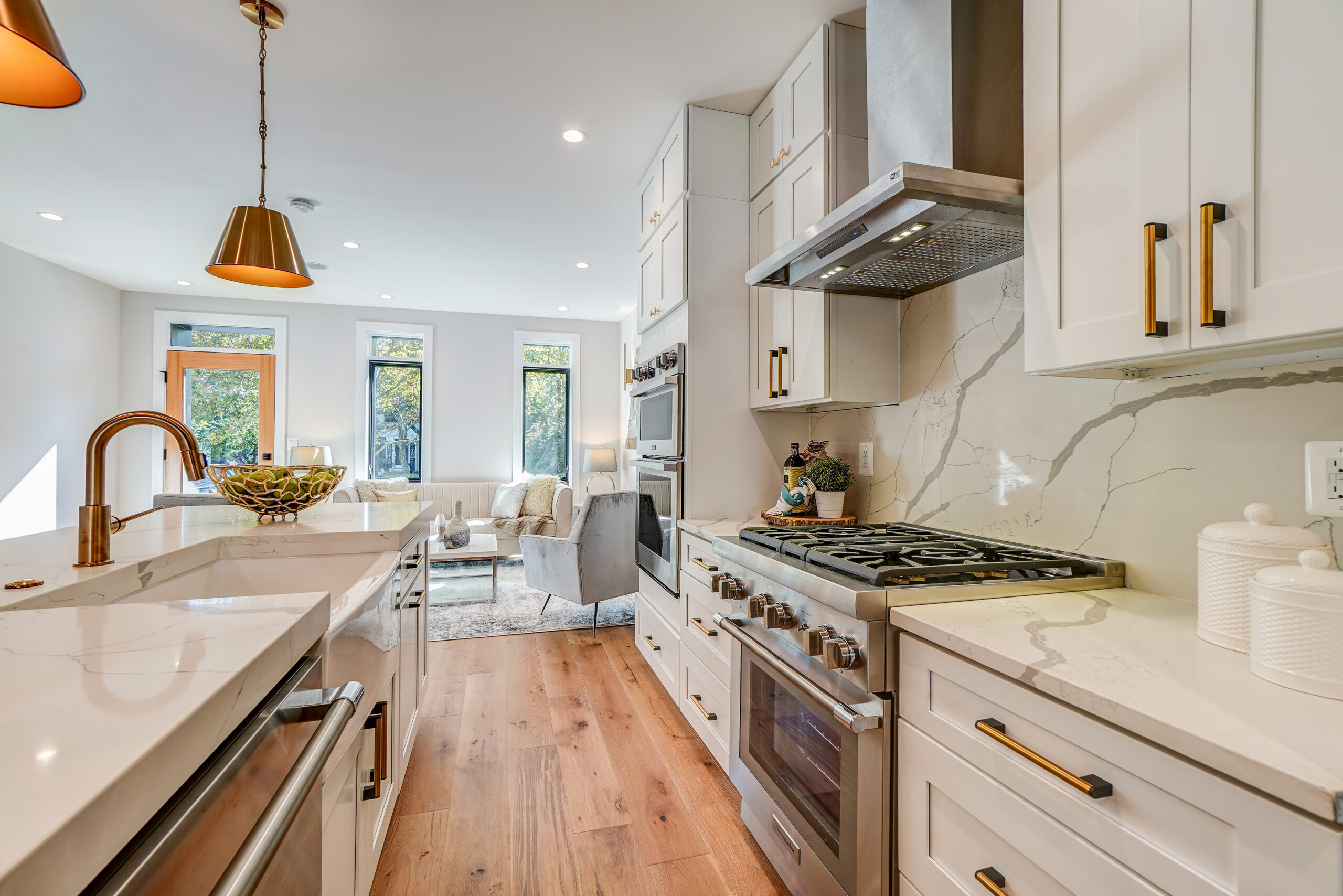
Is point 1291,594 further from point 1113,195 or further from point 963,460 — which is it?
point 963,460

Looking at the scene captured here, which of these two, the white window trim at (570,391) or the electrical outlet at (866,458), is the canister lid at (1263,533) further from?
the white window trim at (570,391)

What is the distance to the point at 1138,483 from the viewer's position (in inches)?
52.8

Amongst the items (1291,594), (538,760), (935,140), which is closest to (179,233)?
(538,760)

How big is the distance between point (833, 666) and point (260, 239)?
2.29 meters

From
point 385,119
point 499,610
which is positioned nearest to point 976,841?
point 385,119

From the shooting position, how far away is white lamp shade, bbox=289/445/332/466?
5996 millimetres

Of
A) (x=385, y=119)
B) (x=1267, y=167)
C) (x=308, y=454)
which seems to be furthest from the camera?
(x=308, y=454)

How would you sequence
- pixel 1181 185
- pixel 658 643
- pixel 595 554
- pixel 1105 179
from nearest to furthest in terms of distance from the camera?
pixel 1181 185 < pixel 1105 179 < pixel 658 643 < pixel 595 554

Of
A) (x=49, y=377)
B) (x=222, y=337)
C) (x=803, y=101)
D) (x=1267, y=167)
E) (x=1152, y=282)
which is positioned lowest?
(x=1152, y=282)

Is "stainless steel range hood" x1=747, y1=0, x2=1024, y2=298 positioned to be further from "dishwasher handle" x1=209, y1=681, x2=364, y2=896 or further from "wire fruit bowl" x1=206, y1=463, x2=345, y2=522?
"wire fruit bowl" x1=206, y1=463, x2=345, y2=522

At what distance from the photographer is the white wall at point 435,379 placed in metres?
5.94

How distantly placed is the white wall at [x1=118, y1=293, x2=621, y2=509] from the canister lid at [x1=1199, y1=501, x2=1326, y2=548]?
639cm

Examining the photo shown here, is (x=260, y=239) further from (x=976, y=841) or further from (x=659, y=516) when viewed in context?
(x=976, y=841)

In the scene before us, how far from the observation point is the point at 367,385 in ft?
21.2
